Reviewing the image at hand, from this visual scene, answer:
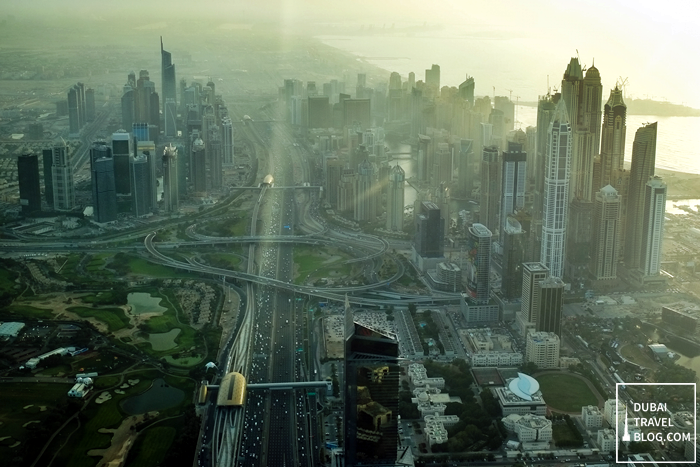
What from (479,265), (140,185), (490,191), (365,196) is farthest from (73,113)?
(479,265)

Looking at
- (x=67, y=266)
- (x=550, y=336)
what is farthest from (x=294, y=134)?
(x=550, y=336)

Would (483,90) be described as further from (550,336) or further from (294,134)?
(550,336)

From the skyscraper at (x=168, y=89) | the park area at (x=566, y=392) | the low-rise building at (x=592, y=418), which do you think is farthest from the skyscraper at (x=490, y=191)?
the skyscraper at (x=168, y=89)

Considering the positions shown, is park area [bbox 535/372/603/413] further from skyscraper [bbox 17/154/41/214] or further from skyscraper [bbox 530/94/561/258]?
skyscraper [bbox 17/154/41/214]

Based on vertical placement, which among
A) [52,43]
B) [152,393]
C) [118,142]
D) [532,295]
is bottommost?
[152,393]

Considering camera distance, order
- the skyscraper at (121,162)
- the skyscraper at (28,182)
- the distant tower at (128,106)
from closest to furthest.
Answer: the skyscraper at (28,182), the skyscraper at (121,162), the distant tower at (128,106)

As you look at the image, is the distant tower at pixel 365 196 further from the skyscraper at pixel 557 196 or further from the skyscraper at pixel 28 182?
the skyscraper at pixel 28 182

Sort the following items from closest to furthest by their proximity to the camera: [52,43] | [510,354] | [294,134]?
[510,354] → [52,43] → [294,134]
